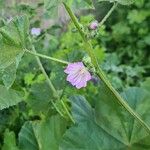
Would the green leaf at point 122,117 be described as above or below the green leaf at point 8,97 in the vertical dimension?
below

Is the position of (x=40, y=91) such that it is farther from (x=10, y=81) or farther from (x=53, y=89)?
(x=10, y=81)

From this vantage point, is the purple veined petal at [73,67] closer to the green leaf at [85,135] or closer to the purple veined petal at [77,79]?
the purple veined petal at [77,79]

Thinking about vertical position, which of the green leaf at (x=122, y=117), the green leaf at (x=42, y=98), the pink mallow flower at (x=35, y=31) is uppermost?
the pink mallow flower at (x=35, y=31)

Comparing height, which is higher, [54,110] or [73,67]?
[73,67]

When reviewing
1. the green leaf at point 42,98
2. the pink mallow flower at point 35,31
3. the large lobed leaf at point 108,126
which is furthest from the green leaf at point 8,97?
the pink mallow flower at point 35,31

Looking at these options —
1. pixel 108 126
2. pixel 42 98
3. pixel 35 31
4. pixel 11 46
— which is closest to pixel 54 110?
pixel 42 98

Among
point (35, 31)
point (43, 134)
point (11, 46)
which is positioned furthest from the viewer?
point (35, 31)

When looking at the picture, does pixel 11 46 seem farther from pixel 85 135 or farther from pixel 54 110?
pixel 54 110

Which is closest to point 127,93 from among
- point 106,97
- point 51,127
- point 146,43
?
point 106,97
